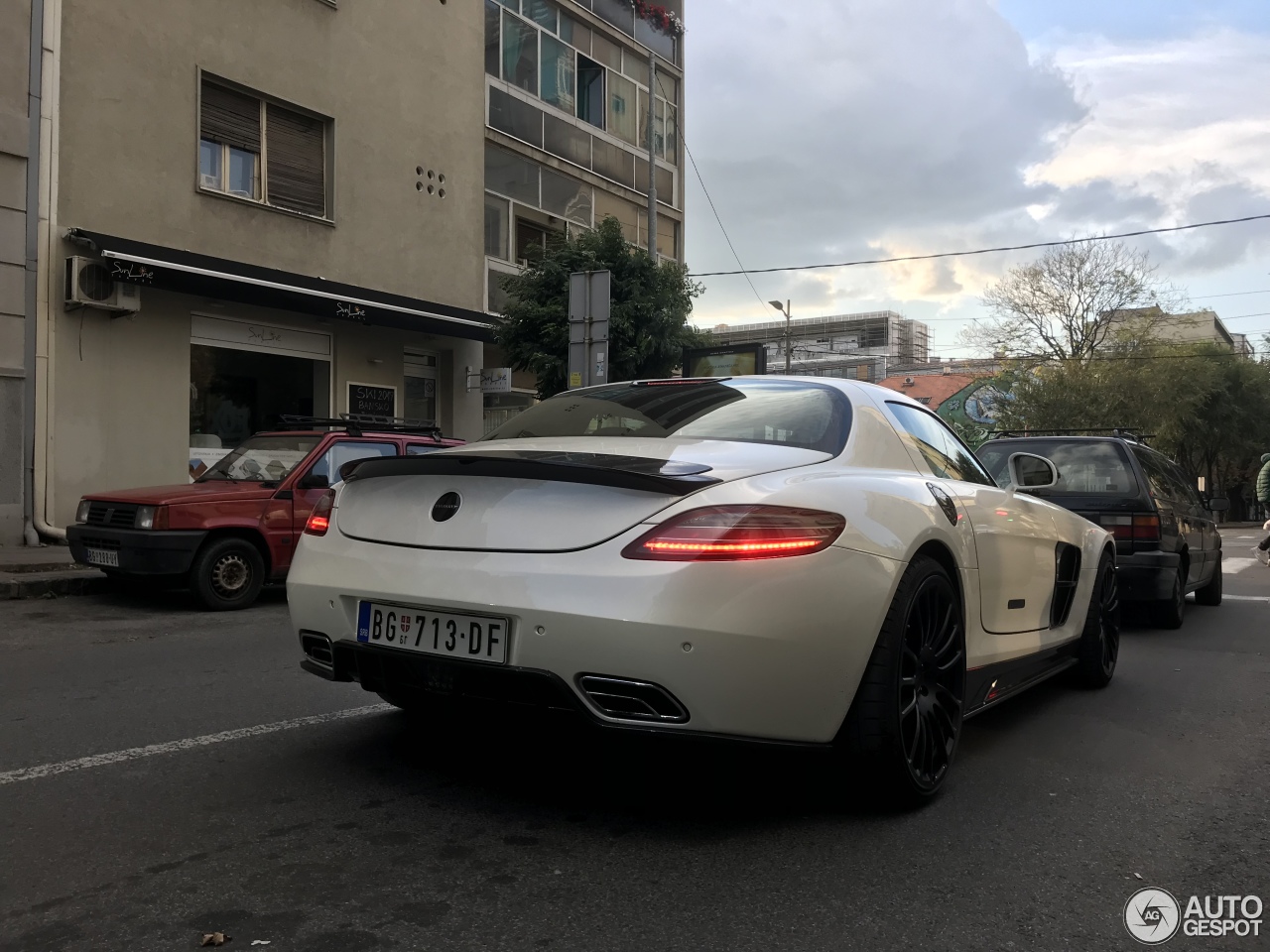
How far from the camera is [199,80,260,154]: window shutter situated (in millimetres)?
14086

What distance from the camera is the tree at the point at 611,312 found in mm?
16094

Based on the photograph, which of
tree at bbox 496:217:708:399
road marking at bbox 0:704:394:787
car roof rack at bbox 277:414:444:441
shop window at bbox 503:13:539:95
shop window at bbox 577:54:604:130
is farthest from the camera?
shop window at bbox 577:54:604:130

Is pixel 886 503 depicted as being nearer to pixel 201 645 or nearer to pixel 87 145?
pixel 201 645

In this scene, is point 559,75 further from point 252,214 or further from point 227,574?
point 227,574

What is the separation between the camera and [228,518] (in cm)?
811

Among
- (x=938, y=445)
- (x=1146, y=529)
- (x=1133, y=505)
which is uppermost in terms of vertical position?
(x=938, y=445)

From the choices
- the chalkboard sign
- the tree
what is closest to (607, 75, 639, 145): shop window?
the tree

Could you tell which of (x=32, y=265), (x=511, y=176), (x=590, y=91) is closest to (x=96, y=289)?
(x=32, y=265)

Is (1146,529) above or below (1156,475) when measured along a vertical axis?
below

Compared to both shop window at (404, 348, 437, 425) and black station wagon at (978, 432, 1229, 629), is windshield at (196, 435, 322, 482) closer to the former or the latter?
black station wagon at (978, 432, 1229, 629)

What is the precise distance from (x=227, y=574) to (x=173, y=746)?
14.6 feet

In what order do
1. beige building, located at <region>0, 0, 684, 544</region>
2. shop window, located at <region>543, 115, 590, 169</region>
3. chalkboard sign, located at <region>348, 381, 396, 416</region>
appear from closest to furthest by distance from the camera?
beige building, located at <region>0, 0, 684, 544</region>
chalkboard sign, located at <region>348, 381, 396, 416</region>
shop window, located at <region>543, 115, 590, 169</region>

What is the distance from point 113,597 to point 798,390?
7064mm

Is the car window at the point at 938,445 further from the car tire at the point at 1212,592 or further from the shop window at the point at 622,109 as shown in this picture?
the shop window at the point at 622,109
